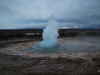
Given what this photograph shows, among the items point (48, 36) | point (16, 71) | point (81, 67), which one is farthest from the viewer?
point (48, 36)

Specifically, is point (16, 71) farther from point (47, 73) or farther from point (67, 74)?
point (67, 74)

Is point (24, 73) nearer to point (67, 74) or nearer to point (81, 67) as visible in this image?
point (67, 74)

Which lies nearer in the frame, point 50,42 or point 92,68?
point 92,68

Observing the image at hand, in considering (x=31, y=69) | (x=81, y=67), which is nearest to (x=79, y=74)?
(x=81, y=67)

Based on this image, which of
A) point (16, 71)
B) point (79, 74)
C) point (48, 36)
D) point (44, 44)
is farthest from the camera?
point (48, 36)

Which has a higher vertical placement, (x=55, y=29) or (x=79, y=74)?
(x=55, y=29)

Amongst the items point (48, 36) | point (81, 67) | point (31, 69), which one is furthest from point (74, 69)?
point (48, 36)

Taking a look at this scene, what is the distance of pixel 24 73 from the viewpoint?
7.24 m

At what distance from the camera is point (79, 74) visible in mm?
7035

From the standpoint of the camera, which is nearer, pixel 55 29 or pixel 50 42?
pixel 50 42

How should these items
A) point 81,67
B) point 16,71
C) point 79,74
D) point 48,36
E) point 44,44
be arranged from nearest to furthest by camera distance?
point 79,74
point 16,71
point 81,67
point 44,44
point 48,36

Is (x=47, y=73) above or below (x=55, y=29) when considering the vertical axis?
below

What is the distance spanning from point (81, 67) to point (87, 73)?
1.07m

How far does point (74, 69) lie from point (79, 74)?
836 millimetres
